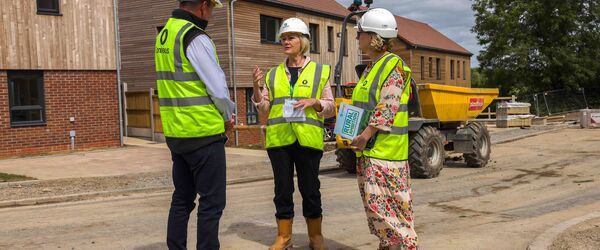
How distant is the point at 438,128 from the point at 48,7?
11.4 m

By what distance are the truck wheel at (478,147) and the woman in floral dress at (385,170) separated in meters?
8.09

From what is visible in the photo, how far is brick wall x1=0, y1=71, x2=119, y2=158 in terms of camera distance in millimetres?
15180

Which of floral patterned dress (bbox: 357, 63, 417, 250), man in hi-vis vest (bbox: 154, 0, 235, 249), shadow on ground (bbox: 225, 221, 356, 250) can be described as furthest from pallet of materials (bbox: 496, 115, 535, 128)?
man in hi-vis vest (bbox: 154, 0, 235, 249)

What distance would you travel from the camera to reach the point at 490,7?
40719 millimetres

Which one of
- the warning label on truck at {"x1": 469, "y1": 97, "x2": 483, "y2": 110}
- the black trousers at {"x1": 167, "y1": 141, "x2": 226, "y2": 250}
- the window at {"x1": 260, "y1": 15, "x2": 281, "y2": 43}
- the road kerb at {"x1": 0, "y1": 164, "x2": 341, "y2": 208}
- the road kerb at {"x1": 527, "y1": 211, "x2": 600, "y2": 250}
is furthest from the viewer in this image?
the window at {"x1": 260, "y1": 15, "x2": 281, "y2": 43}

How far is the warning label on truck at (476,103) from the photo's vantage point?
1231cm

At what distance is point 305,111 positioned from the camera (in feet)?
16.1

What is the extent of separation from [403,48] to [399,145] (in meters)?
35.4

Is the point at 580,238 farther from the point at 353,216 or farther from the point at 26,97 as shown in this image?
the point at 26,97

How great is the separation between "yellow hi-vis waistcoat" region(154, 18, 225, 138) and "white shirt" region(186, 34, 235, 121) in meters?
0.07

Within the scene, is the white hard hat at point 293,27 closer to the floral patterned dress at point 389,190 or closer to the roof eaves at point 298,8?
the floral patterned dress at point 389,190

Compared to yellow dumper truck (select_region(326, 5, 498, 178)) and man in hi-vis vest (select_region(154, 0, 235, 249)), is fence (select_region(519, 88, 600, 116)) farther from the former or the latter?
man in hi-vis vest (select_region(154, 0, 235, 249))

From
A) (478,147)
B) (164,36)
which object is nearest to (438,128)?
(478,147)

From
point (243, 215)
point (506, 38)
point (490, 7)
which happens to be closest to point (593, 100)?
point (506, 38)
